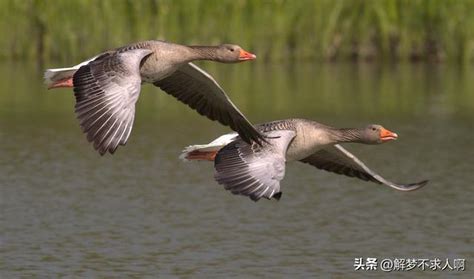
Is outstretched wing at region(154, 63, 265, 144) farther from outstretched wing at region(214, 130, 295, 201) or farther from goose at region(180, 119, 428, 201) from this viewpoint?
outstretched wing at region(214, 130, 295, 201)

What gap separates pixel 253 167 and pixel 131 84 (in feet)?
4.80

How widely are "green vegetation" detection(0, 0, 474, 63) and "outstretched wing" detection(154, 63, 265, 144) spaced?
17.9 meters

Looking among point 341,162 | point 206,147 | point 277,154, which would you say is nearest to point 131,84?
point 277,154

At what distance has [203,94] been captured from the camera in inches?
687

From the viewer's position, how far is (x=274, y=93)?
34.4m

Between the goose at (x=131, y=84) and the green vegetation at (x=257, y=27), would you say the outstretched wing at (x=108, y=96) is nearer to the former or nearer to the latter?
the goose at (x=131, y=84)

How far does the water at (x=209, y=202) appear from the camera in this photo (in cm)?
1820

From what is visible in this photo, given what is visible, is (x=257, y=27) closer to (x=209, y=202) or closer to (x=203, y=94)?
(x=209, y=202)

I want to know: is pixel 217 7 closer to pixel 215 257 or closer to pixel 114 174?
pixel 114 174

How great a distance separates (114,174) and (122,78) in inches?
355

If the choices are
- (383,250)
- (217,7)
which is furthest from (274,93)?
(383,250)

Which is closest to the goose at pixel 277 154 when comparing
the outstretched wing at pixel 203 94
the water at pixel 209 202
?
the outstretched wing at pixel 203 94

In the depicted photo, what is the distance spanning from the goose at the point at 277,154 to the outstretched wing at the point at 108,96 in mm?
1231

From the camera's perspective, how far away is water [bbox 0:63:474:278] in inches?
717
